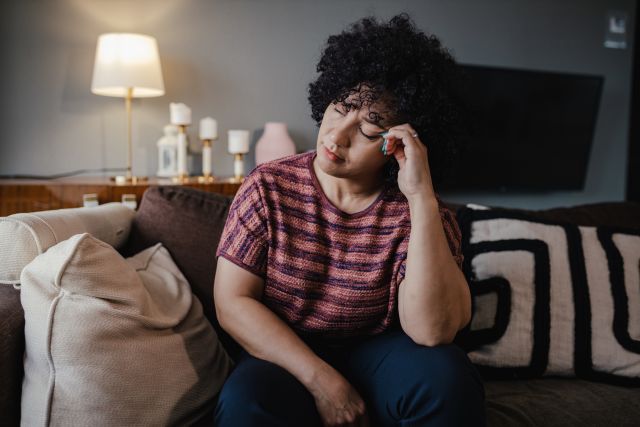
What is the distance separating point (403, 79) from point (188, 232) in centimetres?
68

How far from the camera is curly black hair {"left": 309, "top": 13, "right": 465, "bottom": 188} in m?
1.11

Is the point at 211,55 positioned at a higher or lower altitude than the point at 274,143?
higher

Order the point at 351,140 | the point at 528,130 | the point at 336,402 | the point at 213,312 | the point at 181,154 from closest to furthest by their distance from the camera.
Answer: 1. the point at 336,402
2. the point at 351,140
3. the point at 213,312
4. the point at 181,154
5. the point at 528,130

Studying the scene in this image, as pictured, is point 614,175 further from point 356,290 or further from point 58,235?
point 58,235

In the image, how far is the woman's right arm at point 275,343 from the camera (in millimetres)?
987

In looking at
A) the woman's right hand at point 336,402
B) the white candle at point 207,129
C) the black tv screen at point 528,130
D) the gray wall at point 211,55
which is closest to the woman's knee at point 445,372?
the woman's right hand at point 336,402

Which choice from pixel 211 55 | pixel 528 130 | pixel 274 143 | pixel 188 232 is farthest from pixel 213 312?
pixel 528 130

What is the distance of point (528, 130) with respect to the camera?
3.38 meters

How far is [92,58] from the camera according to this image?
267 cm

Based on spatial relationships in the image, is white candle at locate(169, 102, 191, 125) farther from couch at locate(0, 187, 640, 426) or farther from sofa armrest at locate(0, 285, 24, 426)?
sofa armrest at locate(0, 285, 24, 426)

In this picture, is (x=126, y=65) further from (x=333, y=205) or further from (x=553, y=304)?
(x=553, y=304)

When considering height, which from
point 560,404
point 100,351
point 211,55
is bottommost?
point 560,404

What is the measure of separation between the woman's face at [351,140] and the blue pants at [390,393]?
0.38m

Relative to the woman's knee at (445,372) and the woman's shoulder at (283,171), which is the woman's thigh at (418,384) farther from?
the woman's shoulder at (283,171)
